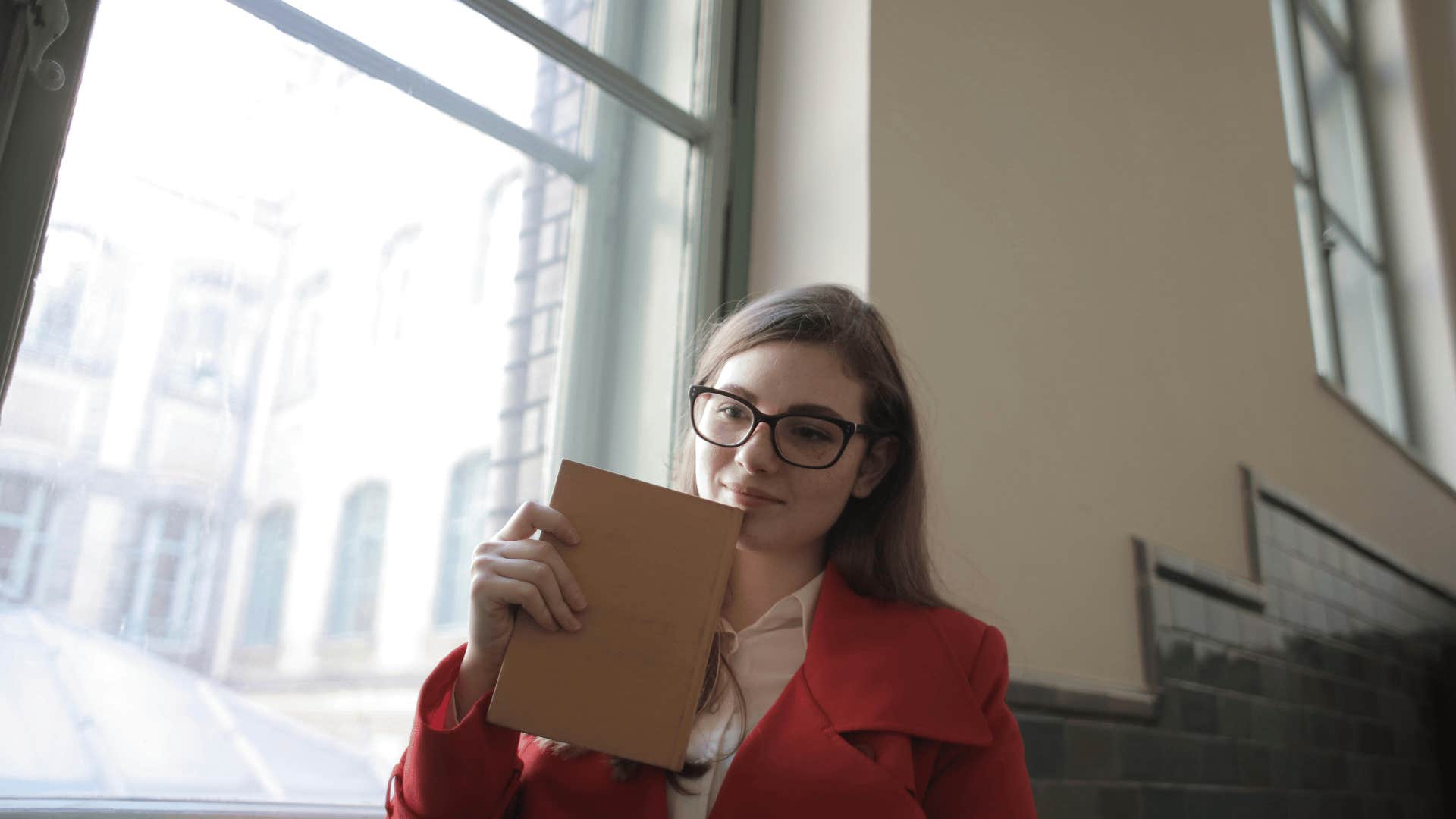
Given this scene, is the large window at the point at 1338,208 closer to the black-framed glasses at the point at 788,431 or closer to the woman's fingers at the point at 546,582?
the black-framed glasses at the point at 788,431

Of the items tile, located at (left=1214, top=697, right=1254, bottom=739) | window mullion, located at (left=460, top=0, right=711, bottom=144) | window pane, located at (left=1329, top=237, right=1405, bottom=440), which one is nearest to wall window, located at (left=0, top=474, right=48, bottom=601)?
window mullion, located at (left=460, top=0, right=711, bottom=144)

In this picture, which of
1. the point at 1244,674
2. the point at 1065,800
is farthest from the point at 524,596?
the point at 1244,674

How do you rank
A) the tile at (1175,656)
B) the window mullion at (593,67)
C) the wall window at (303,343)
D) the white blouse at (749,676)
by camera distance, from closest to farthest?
1. the white blouse at (749,676)
2. the wall window at (303,343)
3. the window mullion at (593,67)
4. the tile at (1175,656)

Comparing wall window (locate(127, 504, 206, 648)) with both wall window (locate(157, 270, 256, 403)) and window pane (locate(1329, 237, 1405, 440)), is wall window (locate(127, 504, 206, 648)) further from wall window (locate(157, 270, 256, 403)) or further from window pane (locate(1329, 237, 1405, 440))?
window pane (locate(1329, 237, 1405, 440))

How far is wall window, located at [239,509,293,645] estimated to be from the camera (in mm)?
1215

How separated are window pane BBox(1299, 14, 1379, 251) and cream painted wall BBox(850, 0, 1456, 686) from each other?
5.52ft

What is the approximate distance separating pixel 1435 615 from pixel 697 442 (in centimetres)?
411

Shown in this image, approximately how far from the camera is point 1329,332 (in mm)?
3857

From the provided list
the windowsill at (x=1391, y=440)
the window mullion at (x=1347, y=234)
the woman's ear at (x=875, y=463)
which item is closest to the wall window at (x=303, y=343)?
the woman's ear at (x=875, y=463)

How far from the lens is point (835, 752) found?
3.16ft

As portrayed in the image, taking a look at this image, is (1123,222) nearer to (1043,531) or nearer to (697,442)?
(1043,531)

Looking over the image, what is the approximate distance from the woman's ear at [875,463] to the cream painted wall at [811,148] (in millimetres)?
511

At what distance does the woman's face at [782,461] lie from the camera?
40.3 inches

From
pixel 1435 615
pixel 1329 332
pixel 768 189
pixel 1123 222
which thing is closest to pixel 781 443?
pixel 768 189
